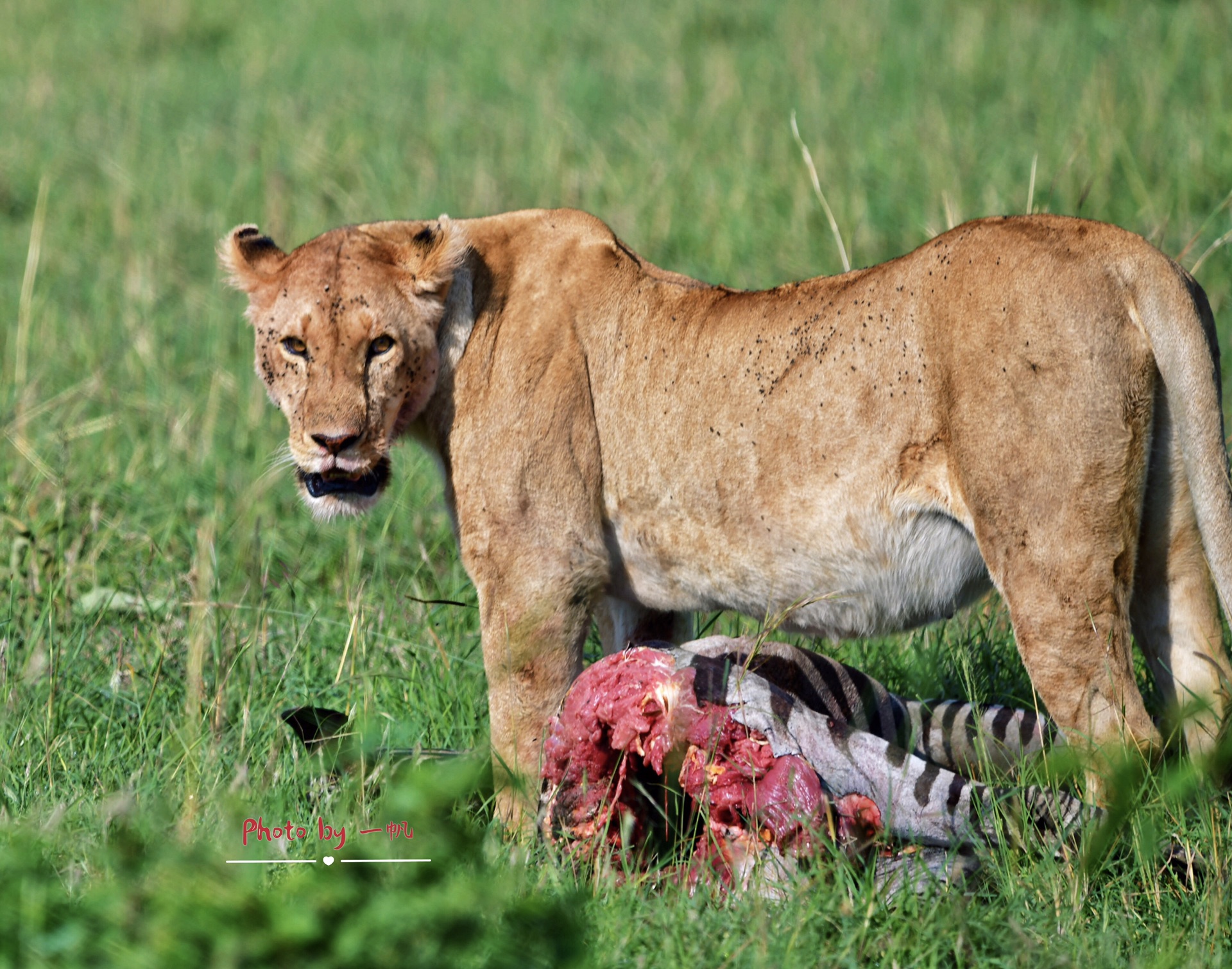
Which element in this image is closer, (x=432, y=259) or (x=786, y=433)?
(x=786, y=433)

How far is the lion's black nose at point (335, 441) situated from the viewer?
3.35 metres

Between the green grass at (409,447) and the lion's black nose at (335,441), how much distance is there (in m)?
0.39

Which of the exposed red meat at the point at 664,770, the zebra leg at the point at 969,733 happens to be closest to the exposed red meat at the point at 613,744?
the exposed red meat at the point at 664,770

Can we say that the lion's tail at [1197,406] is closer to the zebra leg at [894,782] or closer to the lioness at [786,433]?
the lioness at [786,433]

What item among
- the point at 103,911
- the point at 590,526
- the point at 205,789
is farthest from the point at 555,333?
the point at 103,911

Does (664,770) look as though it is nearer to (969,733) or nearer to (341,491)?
(969,733)

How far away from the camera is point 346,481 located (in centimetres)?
345

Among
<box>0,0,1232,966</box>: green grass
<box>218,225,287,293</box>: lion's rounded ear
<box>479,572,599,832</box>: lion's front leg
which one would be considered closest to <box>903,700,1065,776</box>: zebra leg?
<box>0,0,1232,966</box>: green grass

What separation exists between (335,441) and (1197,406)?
1.92 m

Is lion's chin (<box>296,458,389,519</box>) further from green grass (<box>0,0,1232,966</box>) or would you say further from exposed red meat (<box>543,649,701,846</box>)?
exposed red meat (<box>543,649,701,846</box>)

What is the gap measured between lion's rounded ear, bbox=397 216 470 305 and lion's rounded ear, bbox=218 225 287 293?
1.14 ft

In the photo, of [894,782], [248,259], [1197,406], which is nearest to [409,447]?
[248,259]

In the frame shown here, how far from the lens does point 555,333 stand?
11.7 feet

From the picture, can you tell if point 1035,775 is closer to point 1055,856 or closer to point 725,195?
point 1055,856
